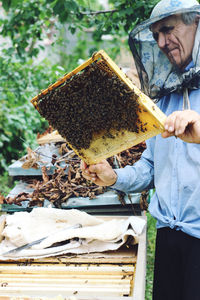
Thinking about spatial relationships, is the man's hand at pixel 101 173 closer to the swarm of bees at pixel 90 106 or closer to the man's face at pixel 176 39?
the swarm of bees at pixel 90 106

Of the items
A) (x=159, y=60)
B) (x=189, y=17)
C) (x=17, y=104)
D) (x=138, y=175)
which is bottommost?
(x=138, y=175)

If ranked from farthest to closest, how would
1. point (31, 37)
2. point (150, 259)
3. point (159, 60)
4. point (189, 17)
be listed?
point (31, 37), point (150, 259), point (159, 60), point (189, 17)

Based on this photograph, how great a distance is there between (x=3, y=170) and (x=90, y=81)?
5.69m

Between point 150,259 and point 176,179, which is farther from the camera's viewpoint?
point 150,259

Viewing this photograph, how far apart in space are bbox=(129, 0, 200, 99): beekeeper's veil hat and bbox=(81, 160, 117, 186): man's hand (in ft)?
1.86

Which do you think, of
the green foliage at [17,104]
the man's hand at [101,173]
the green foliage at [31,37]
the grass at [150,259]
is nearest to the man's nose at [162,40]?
the man's hand at [101,173]

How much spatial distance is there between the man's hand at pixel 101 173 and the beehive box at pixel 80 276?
17.2 inches

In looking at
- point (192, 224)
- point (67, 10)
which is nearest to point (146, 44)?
point (192, 224)

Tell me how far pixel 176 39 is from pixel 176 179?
0.83 metres

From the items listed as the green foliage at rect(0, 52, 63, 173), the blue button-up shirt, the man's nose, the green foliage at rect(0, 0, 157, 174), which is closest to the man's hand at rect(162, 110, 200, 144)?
the blue button-up shirt

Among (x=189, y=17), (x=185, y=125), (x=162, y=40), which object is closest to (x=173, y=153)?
(x=185, y=125)

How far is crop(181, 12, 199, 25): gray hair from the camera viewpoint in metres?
1.99

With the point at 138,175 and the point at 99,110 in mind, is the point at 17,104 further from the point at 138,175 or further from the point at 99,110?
the point at 99,110

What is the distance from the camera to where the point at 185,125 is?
168cm
